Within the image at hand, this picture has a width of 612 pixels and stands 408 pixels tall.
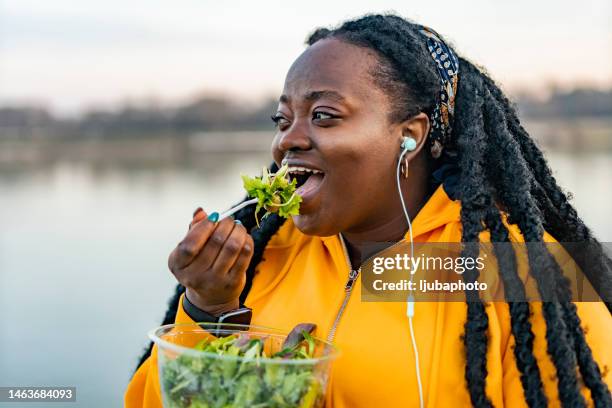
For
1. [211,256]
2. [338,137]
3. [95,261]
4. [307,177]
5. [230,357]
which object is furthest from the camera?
[95,261]

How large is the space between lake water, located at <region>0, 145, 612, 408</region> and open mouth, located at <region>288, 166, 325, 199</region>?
0.91 meters

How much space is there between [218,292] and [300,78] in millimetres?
696

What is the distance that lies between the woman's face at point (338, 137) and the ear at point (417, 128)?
29 mm

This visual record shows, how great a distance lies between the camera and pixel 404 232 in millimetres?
2662

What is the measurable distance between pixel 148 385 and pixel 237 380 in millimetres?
665

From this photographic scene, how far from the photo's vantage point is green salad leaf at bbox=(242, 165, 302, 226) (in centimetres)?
249

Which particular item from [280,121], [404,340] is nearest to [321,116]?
[280,121]

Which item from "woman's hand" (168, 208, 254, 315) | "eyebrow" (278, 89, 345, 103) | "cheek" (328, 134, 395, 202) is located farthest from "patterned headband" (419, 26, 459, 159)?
"woman's hand" (168, 208, 254, 315)

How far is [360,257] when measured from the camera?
8.84ft

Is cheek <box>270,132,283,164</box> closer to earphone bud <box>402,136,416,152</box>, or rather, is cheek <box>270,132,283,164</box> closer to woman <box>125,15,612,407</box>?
woman <box>125,15,612,407</box>

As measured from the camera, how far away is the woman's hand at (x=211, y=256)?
232cm

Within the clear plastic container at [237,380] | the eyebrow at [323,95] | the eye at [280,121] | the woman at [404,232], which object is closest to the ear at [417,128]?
the woman at [404,232]

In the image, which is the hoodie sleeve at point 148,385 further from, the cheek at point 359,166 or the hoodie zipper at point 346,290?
the cheek at point 359,166

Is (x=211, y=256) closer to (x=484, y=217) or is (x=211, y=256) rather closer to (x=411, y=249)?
(x=411, y=249)
